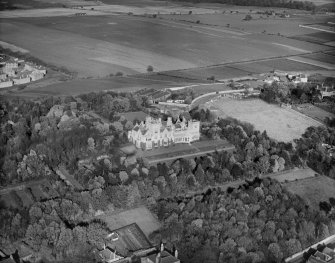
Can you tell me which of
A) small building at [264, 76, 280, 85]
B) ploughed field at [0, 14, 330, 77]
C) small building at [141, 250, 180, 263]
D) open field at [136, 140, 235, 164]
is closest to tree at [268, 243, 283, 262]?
small building at [141, 250, 180, 263]

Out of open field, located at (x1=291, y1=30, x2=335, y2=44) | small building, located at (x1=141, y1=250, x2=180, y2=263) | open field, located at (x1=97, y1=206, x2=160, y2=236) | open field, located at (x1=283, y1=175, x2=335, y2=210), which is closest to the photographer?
small building, located at (x1=141, y1=250, x2=180, y2=263)

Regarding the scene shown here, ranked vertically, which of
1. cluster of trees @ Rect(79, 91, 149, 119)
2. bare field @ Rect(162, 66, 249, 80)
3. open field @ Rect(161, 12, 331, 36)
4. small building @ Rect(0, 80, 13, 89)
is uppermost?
open field @ Rect(161, 12, 331, 36)

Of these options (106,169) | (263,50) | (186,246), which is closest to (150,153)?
(106,169)

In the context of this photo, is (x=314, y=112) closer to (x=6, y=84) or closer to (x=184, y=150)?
(x=184, y=150)

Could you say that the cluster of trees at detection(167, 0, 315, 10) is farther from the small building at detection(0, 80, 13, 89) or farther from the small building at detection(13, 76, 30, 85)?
the small building at detection(0, 80, 13, 89)

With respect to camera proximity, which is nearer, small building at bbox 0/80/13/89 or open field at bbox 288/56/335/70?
small building at bbox 0/80/13/89

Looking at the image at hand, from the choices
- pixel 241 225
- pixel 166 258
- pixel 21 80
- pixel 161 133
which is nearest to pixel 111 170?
pixel 161 133

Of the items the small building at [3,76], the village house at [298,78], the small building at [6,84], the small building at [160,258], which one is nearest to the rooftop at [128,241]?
the small building at [160,258]
